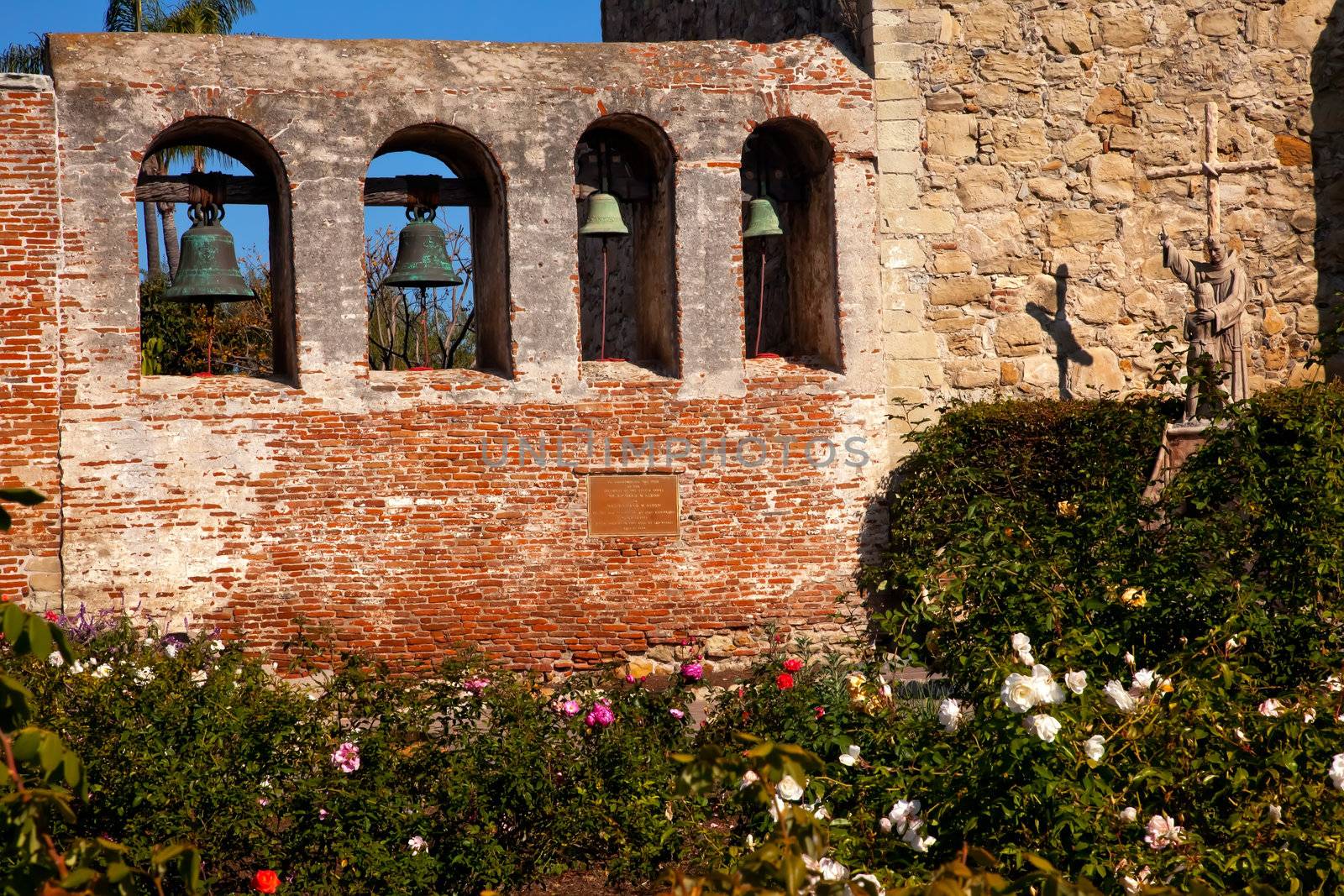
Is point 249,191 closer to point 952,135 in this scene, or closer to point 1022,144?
point 952,135

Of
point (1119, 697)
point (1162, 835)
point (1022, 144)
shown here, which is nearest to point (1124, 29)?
point (1022, 144)

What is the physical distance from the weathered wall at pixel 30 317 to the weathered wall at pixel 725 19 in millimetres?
5565

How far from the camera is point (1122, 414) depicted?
9016mm

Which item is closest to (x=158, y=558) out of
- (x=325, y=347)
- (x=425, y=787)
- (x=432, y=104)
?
(x=325, y=347)

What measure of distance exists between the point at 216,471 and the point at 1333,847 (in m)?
7.05

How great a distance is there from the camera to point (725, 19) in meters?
13.0

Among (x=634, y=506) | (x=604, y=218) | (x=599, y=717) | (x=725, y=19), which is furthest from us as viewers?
(x=725, y=19)

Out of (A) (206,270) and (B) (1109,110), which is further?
(B) (1109,110)

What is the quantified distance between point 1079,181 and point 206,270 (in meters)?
6.14

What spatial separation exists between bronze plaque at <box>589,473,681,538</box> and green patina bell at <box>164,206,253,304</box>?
2703 millimetres

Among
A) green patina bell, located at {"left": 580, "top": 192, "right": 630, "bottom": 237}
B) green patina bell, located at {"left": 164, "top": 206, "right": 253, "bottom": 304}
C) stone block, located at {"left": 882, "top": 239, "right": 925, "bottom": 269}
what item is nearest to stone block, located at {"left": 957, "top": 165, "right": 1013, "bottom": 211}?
stone block, located at {"left": 882, "top": 239, "right": 925, "bottom": 269}

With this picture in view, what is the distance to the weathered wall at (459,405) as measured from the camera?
8.71m

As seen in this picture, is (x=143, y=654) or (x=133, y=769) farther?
(x=143, y=654)

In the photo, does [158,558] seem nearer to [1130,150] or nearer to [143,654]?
[143,654]
